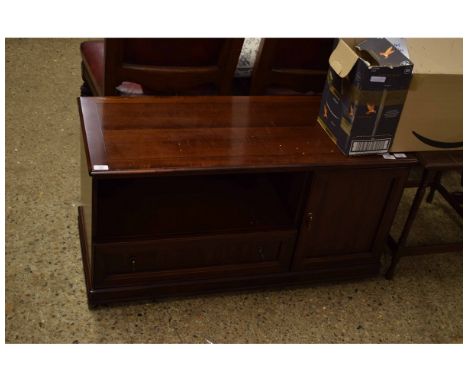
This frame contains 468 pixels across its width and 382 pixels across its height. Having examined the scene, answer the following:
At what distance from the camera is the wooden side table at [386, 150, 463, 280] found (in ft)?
6.53

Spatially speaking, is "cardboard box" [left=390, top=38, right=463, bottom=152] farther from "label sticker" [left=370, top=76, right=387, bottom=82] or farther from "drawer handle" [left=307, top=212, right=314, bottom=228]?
"drawer handle" [left=307, top=212, right=314, bottom=228]

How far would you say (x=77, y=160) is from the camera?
108 inches

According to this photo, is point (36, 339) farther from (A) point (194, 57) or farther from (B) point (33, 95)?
(B) point (33, 95)

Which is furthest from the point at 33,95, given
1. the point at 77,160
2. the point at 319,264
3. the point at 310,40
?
the point at 319,264

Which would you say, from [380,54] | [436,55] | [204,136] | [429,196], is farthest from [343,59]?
[429,196]

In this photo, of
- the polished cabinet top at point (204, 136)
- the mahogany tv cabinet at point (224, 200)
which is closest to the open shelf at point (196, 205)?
the mahogany tv cabinet at point (224, 200)

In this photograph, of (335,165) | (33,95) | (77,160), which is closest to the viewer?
(335,165)

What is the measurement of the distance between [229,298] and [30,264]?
27.7 inches

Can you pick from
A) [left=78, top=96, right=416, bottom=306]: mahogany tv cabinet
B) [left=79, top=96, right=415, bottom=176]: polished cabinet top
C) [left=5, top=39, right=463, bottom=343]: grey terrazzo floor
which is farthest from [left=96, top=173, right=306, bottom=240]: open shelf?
[left=5, top=39, right=463, bottom=343]: grey terrazzo floor

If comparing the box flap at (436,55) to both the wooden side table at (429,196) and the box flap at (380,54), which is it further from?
the wooden side table at (429,196)

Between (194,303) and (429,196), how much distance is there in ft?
3.95

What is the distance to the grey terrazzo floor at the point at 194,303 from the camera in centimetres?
202

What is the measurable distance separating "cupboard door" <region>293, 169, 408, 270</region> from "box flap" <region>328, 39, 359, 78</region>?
307 millimetres

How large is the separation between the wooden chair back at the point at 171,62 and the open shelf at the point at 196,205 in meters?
0.36
